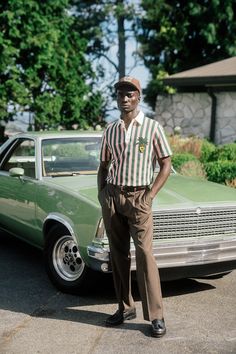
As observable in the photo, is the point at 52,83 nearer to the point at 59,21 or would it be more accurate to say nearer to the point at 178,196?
the point at 59,21

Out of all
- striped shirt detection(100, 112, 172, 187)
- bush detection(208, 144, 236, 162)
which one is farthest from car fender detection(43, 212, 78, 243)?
bush detection(208, 144, 236, 162)

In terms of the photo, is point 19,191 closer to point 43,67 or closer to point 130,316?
point 130,316

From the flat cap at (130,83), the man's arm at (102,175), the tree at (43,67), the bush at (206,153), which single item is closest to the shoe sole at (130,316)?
the man's arm at (102,175)

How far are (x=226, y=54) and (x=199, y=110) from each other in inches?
256

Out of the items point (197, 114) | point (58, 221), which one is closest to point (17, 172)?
point (58, 221)

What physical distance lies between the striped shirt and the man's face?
0.29 ft

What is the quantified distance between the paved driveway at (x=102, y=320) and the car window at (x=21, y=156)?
1.31 m

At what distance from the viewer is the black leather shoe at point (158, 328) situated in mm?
4422

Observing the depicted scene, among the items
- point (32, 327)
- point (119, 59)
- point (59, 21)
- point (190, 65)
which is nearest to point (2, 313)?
point (32, 327)

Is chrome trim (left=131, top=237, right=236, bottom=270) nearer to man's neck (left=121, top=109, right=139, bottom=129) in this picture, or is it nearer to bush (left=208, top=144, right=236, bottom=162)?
man's neck (left=121, top=109, right=139, bottom=129)

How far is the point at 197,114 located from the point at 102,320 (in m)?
14.5

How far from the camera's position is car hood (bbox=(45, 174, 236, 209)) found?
5.24m

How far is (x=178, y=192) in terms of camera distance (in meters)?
5.53

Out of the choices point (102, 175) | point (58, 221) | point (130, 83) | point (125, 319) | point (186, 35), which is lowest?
point (125, 319)
